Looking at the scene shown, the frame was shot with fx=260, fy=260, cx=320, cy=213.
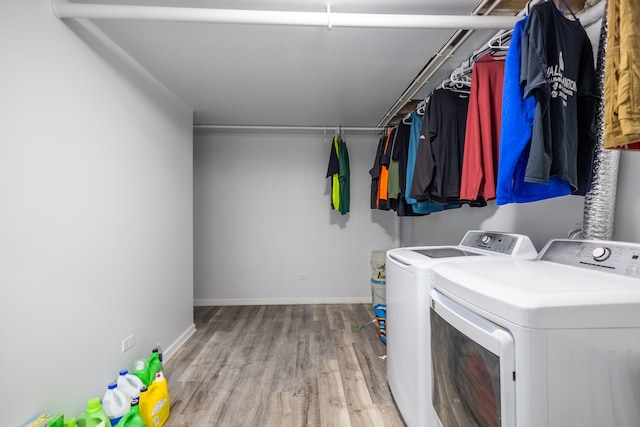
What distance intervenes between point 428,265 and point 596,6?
1.37m

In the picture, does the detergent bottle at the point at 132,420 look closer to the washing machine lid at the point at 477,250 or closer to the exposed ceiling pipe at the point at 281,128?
the washing machine lid at the point at 477,250

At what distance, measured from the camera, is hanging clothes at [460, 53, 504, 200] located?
4.38 feet

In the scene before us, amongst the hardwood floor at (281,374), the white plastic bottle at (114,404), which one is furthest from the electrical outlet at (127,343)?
the hardwood floor at (281,374)

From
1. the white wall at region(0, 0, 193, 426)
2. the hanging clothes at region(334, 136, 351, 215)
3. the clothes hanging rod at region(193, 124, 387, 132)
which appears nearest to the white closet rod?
the clothes hanging rod at region(193, 124, 387, 132)

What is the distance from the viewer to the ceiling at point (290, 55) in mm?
1435

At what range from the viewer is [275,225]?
3.48 meters

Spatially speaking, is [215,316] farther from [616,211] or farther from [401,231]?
[616,211]

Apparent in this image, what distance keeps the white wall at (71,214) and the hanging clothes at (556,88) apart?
204 cm

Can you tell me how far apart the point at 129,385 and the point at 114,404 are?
117mm

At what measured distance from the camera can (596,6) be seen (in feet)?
3.80

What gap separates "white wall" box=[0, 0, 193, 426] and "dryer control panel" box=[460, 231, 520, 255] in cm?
225

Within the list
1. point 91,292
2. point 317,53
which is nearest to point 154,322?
point 91,292

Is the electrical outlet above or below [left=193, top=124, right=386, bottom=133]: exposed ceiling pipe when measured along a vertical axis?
below

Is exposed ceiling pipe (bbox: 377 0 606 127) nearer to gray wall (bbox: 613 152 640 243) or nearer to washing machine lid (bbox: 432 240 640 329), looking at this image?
gray wall (bbox: 613 152 640 243)
